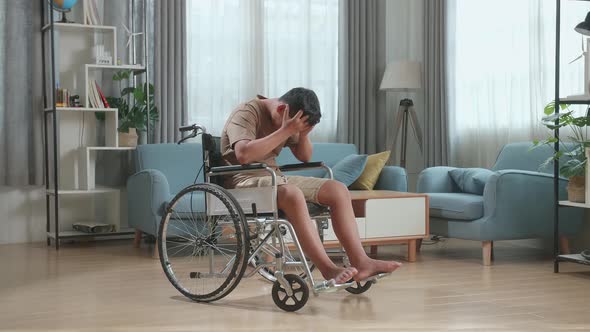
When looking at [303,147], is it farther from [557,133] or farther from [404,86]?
[404,86]

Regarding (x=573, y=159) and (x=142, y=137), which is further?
(x=142, y=137)

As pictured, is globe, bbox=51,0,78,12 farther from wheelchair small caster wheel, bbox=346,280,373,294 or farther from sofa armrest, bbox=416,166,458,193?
wheelchair small caster wheel, bbox=346,280,373,294

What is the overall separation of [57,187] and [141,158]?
0.55 m

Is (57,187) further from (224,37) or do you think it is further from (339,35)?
(339,35)

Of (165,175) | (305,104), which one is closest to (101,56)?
(165,175)

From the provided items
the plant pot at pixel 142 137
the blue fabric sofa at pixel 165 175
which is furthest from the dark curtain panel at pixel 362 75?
the plant pot at pixel 142 137

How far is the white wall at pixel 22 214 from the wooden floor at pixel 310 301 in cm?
79

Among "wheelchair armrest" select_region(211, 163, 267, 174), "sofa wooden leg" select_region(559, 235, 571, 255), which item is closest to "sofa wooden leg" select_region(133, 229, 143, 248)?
"wheelchair armrest" select_region(211, 163, 267, 174)

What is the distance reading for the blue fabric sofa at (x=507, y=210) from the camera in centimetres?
449

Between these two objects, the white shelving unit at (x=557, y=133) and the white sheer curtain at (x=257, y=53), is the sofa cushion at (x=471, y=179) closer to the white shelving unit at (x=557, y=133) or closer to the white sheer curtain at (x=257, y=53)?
the white shelving unit at (x=557, y=133)

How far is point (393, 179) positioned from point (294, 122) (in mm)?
2024

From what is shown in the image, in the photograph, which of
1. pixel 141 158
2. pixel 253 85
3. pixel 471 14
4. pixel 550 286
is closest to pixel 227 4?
pixel 253 85

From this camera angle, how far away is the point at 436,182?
5.11 m

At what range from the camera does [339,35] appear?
6.22 m
